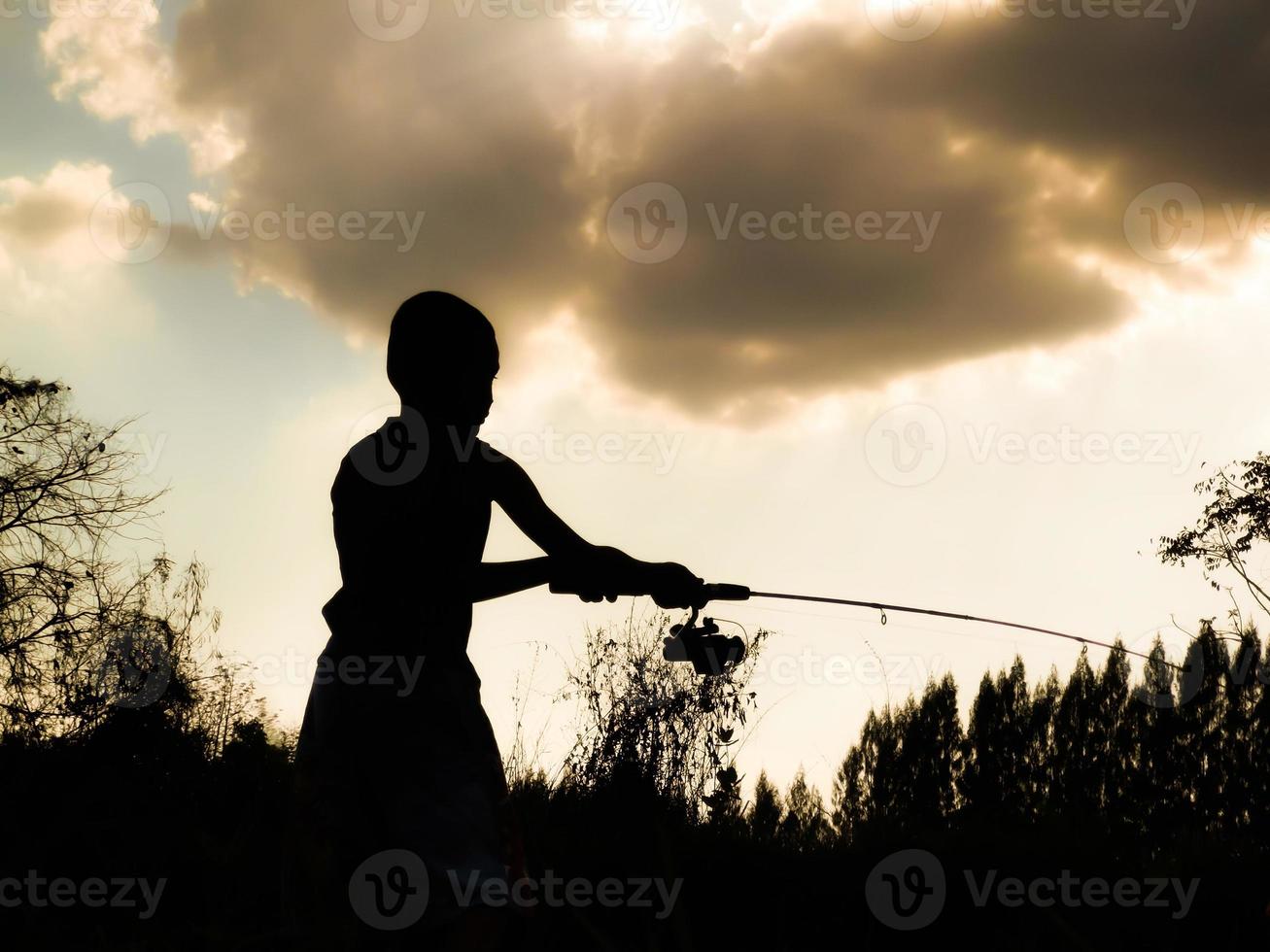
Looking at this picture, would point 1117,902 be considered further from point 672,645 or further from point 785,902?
point 672,645

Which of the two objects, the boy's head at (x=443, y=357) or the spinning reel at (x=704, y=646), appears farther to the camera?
the spinning reel at (x=704, y=646)

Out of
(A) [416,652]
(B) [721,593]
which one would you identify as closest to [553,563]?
(A) [416,652]

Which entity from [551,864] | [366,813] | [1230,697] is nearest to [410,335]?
[366,813]

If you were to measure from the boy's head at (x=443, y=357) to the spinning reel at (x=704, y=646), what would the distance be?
3.94 ft

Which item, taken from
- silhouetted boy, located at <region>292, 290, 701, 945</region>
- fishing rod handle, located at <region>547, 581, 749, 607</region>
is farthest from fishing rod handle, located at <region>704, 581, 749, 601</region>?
silhouetted boy, located at <region>292, 290, 701, 945</region>

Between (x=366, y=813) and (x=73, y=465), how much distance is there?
1461 centimetres

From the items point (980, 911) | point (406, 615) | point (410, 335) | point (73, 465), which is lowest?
point (980, 911)

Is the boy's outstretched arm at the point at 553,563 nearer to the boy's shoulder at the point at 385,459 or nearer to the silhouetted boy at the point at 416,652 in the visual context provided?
the silhouetted boy at the point at 416,652

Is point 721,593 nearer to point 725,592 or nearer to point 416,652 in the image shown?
point 725,592

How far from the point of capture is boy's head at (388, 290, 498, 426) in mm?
2834

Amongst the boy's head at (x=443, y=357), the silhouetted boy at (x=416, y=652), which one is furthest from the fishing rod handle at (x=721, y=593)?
the boy's head at (x=443, y=357)

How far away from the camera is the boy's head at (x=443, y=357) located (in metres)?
2.83

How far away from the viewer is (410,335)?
286cm

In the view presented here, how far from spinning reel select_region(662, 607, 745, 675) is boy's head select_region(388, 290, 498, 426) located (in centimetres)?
120
